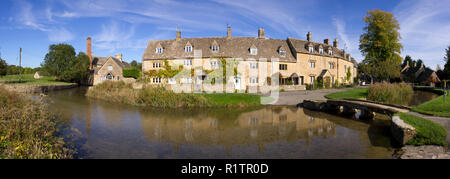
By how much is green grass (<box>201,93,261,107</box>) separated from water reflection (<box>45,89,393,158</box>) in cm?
378

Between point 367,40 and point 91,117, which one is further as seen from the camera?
point 367,40

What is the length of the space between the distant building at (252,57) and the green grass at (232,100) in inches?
353

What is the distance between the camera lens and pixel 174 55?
3484cm

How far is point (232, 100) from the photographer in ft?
74.4

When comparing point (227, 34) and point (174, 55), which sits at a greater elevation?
point (227, 34)

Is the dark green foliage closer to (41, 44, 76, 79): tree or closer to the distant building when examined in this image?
(41, 44, 76, 79): tree

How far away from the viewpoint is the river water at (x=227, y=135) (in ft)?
30.1

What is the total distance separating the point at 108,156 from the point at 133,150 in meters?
1.00

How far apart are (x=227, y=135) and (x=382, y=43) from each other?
128 feet

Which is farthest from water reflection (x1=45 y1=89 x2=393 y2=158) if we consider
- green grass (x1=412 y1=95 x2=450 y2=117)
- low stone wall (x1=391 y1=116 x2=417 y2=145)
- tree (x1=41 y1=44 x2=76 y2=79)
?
tree (x1=41 y1=44 x2=76 y2=79)

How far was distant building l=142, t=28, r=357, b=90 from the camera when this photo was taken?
33438 mm
